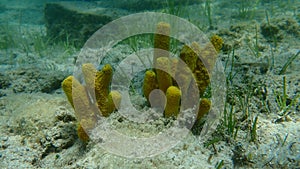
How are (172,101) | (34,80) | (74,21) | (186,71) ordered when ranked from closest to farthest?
1. (172,101)
2. (186,71)
3. (34,80)
4. (74,21)

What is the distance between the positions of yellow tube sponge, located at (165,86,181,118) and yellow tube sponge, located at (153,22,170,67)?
416mm

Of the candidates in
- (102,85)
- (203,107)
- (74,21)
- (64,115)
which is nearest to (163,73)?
(203,107)

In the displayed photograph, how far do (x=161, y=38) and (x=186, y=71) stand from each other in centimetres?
38

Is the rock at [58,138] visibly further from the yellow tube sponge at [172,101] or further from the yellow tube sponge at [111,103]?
the yellow tube sponge at [172,101]

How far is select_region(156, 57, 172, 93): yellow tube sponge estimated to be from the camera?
6.09 ft

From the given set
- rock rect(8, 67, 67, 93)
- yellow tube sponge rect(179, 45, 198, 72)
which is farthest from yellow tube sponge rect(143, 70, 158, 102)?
rock rect(8, 67, 67, 93)

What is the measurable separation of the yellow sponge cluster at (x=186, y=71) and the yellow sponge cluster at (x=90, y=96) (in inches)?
14.3

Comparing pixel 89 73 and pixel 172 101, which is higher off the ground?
pixel 89 73

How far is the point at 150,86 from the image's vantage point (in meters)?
2.04

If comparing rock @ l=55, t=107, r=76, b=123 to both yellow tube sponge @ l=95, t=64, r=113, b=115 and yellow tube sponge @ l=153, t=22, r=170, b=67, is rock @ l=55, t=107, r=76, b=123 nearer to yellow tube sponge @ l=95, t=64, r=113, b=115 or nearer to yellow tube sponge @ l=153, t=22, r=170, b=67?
yellow tube sponge @ l=95, t=64, r=113, b=115

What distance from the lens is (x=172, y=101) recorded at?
1.81 metres

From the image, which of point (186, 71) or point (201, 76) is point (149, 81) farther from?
point (201, 76)

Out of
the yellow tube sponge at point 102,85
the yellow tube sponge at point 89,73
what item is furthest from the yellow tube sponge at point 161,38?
the yellow tube sponge at point 89,73

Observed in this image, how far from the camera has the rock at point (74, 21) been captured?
618 centimetres
